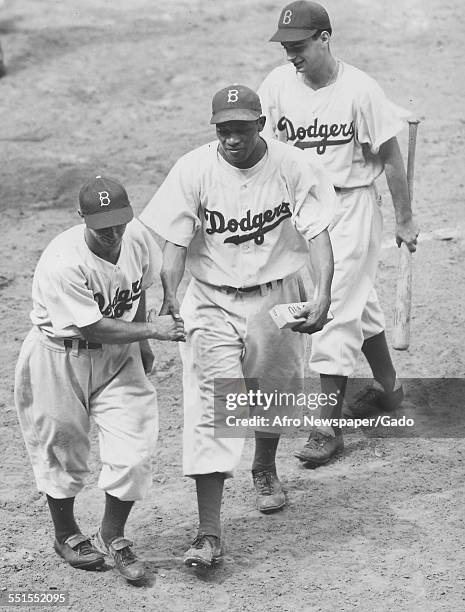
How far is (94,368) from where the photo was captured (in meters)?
5.25

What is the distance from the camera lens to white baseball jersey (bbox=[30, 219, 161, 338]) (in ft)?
16.4

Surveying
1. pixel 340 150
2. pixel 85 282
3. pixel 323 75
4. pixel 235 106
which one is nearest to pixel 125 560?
pixel 85 282

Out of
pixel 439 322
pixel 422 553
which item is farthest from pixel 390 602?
pixel 439 322

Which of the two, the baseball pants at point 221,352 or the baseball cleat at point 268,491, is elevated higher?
the baseball pants at point 221,352

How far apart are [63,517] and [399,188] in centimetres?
247

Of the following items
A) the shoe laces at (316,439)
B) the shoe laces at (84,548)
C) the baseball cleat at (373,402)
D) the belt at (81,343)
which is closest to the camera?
the belt at (81,343)

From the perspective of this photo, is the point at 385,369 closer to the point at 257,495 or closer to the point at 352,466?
the point at 352,466

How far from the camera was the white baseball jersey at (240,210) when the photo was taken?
548 centimetres

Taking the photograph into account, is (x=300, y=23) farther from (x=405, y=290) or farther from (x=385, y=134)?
(x=405, y=290)

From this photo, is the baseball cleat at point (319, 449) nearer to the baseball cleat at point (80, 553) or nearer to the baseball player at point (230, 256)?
the baseball player at point (230, 256)

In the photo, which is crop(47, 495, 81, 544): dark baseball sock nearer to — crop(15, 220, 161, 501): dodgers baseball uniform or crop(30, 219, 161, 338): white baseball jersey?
crop(15, 220, 161, 501): dodgers baseball uniform

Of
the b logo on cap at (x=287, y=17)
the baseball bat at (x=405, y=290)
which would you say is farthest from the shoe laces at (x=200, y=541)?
the b logo on cap at (x=287, y=17)

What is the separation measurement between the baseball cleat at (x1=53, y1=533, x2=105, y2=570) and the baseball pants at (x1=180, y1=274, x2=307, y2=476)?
540 millimetres

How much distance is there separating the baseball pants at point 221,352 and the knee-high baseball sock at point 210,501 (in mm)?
49
